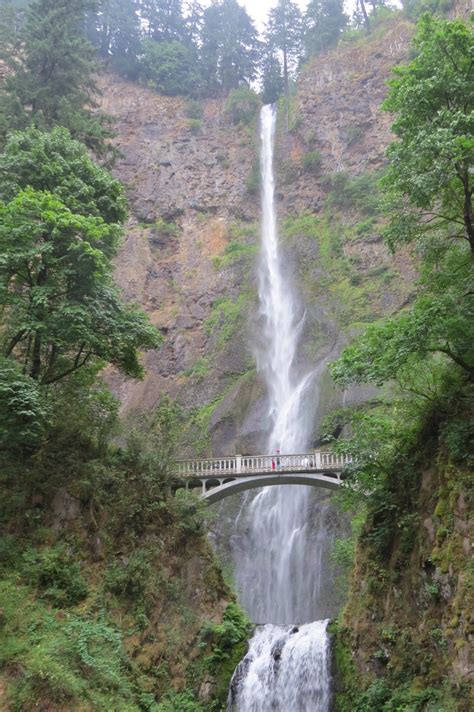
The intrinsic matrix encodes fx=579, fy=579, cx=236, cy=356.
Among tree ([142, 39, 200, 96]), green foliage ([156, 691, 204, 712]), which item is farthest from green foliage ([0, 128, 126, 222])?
tree ([142, 39, 200, 96])

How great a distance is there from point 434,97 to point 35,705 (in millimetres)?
14259

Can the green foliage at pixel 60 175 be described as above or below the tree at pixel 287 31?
below

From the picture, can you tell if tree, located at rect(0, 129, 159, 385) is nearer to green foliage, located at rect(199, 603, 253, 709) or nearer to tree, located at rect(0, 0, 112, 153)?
tree, located at rect(0, 0, 112, 153)

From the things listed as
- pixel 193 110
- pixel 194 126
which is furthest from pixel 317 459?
pixel 193 110

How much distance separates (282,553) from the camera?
25391 millimetres

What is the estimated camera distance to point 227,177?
2000 inches

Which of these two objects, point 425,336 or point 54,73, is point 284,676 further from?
point 54,73

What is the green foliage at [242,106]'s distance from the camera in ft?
180

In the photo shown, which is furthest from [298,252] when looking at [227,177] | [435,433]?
[435,433]

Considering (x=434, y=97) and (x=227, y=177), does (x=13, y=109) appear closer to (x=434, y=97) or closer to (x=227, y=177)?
(x=434, y=97)

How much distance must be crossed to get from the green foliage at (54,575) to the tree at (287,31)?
5732 cm

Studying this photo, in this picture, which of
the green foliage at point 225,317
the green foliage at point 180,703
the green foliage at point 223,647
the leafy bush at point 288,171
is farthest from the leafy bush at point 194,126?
the green foliage at point 180,703

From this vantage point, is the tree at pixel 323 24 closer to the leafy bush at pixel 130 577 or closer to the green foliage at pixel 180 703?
the leafy bush at pixel 130 577

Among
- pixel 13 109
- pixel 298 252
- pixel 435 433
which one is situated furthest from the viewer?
pixel 298 252
